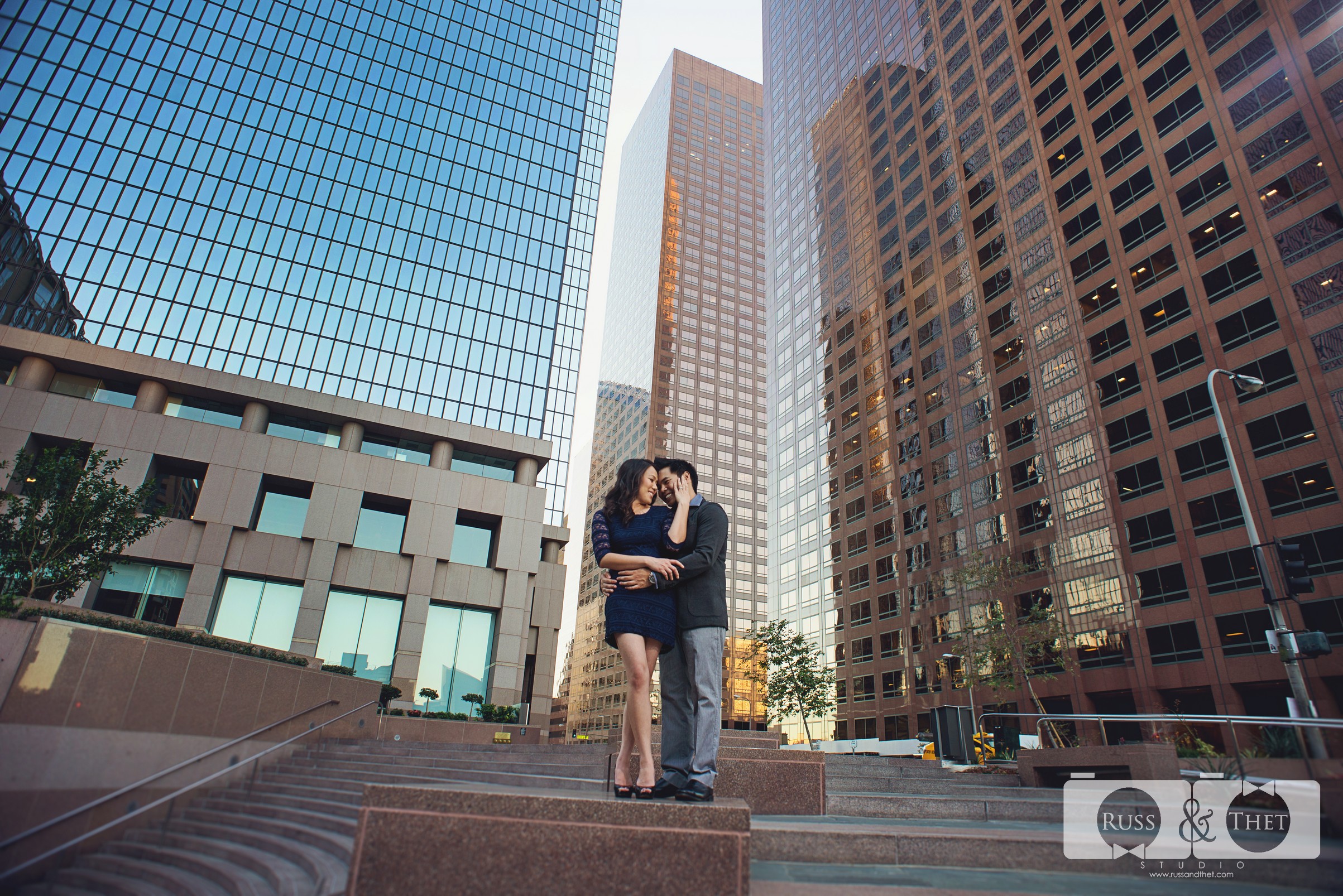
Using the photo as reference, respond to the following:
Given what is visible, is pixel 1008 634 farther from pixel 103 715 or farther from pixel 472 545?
pixel 103 715

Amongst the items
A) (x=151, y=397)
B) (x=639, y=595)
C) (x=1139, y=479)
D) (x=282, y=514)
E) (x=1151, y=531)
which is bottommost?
(x=639, y=595)

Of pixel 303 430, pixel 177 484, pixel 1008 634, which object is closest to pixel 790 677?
pixel 1008 634

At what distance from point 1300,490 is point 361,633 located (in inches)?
1725

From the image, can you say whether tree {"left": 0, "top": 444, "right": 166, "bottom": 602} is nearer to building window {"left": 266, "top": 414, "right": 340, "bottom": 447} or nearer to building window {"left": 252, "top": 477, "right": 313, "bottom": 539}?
building window {"left": 252, "top": 477, "right": 313, "bottom": 539}

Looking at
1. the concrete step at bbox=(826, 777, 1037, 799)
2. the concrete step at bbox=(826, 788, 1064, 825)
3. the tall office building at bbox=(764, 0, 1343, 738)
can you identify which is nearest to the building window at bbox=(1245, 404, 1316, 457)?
the tall office building at bbox=(764, 0, 1343, 738)

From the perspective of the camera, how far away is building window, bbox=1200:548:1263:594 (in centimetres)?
3219

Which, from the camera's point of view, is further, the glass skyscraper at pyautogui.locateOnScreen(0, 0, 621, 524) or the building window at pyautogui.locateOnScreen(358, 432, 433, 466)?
the glass skyscraper at pyautogui.locateOnScreen(0, 0, 621, 524)

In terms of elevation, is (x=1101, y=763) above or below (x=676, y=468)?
below

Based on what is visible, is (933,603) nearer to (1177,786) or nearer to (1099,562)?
(1099,562)

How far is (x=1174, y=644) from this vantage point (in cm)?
3416

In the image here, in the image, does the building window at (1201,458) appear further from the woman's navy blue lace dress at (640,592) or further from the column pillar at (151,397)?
the column pillar at (151,397)

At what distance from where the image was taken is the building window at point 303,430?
31.6 metres

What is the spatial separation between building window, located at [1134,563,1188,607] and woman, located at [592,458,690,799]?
133ft

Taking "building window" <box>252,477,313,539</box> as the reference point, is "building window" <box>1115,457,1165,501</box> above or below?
above
